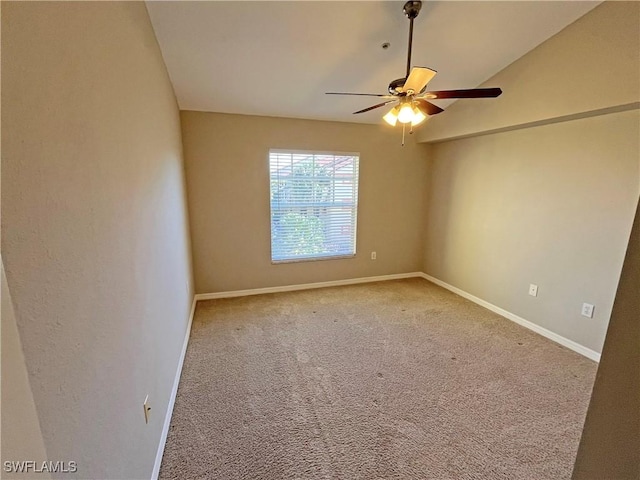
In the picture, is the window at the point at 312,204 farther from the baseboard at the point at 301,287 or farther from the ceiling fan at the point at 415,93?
the ceiling fan at the point at 415,93

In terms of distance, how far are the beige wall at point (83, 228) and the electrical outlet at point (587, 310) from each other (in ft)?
11.3

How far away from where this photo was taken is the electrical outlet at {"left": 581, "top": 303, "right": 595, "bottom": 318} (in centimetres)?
255

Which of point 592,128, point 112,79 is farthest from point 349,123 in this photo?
point 112,79

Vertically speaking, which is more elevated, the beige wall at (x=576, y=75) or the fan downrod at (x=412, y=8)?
the fan downrod at (x=412, y=8)

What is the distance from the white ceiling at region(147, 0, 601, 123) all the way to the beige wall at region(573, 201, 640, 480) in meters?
2.25

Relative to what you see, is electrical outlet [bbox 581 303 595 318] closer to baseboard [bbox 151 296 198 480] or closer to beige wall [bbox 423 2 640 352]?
beige wall [bbox 423 2 640 352]

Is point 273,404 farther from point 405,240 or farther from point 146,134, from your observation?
point 405,240

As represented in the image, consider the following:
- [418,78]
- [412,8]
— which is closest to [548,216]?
[418,78]

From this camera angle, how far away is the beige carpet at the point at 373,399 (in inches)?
60.9

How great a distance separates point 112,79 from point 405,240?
4.02 metres

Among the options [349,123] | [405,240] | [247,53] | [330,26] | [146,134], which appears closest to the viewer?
[146,134]

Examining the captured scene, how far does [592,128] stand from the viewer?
8.09 ft

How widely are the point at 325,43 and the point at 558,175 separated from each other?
2.47 meters

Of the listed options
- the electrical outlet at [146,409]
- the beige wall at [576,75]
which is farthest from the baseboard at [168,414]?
the beige wall at [576,75]
